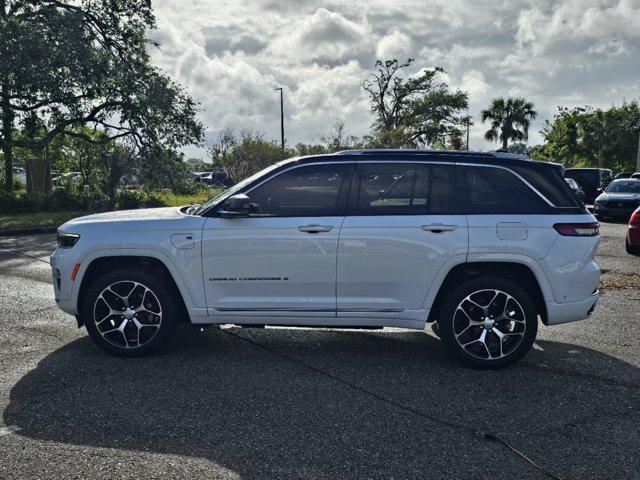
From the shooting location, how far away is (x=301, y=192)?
5.24 m

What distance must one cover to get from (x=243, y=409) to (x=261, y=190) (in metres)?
1.93

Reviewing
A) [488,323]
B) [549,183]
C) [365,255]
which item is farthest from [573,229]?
[365,255]

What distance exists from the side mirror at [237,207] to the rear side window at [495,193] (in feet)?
5.93

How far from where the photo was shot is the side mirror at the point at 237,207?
196 inches

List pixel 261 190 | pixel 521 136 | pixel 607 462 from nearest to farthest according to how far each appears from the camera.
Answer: pixel 607 462 → pixel 261 190 → pixel 521 136

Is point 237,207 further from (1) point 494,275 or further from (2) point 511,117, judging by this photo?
(2) point 511,117

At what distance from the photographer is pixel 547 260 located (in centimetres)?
496

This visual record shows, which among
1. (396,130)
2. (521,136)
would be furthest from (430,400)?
(521,136)

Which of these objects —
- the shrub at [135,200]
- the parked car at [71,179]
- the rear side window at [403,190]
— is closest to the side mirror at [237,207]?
the rear side window at [403,190]

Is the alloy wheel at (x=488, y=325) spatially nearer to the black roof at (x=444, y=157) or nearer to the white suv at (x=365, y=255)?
the white suv at (x=365, y=255)

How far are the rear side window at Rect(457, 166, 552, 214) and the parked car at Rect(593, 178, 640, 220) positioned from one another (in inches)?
617

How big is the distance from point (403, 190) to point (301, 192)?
88cm

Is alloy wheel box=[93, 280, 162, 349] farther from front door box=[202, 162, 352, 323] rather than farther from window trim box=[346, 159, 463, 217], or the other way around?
window trim box=[346, 159, 463, 217]

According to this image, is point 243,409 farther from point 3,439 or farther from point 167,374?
point 3,439
